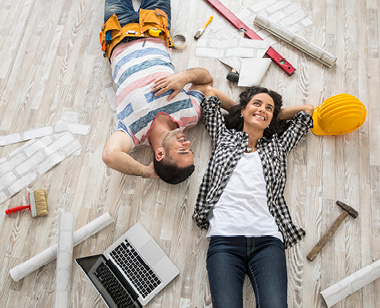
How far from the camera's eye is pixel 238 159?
6.77 ft

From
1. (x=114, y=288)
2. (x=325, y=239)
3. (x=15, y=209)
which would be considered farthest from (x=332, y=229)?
(x=15, y=209)

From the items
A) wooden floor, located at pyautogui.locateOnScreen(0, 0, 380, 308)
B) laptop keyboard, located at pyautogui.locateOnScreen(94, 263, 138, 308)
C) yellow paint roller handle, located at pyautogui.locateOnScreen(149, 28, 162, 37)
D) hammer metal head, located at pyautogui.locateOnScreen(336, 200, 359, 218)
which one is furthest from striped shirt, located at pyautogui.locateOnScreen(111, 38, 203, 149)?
hammer metal head, located at pyautogui.locateOnScreen(336, 200, 359, 218)

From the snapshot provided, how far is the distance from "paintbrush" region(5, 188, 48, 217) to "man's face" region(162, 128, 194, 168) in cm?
86

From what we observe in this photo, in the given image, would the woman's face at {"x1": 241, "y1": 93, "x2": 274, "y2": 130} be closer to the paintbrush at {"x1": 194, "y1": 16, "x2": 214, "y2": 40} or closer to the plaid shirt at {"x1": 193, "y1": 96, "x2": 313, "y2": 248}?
the plaid shirt at {"x1": 193, "y1": 96, "x2": 313, "y2": 248}

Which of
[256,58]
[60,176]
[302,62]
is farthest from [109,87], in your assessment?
[302,62]

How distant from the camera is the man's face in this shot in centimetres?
193

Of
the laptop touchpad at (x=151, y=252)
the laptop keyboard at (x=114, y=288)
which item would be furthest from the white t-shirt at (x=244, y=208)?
the laptop keyboard at (x=114, y=288)

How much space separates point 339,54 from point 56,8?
2208 millimetres

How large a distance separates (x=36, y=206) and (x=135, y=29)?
1.29m

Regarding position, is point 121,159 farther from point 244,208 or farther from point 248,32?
point 248,32

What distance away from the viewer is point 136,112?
208 centimetres

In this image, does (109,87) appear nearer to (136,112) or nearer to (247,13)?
(136,112)

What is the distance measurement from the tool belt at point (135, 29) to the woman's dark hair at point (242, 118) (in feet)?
2.24

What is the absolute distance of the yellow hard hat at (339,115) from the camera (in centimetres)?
212
